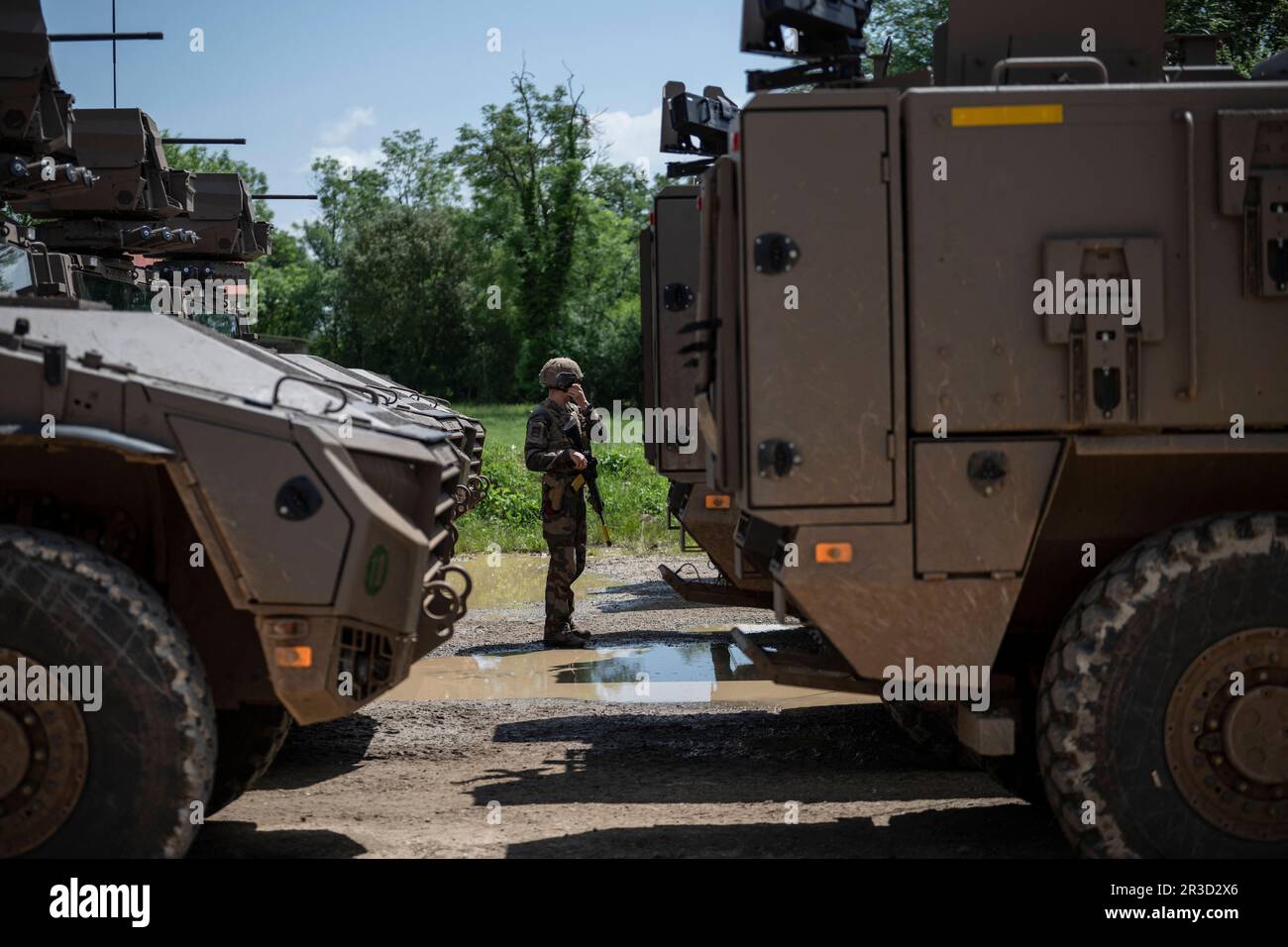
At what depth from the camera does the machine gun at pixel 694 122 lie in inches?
346

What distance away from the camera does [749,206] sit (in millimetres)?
4762

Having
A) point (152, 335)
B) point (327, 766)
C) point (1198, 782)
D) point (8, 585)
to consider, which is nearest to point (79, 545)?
point (8, 585)

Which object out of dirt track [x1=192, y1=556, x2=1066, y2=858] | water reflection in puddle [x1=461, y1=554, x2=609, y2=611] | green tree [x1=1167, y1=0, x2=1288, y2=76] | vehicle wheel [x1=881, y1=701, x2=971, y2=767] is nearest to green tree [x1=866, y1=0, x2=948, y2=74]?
green tree [x1=1167, y1=0, x2=1288, y2=76]

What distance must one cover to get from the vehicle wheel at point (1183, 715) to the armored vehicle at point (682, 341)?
3253 millimetres

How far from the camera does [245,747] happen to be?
18.5 feet

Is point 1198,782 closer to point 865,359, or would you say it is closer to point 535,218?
point 865,359

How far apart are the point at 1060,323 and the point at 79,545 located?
326cm

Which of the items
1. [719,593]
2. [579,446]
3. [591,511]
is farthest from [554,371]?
[591,511]

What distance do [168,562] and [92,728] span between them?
2.55ft

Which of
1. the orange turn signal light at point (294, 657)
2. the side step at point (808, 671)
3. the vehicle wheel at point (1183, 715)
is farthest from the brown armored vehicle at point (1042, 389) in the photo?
the orange turn signal light at point (294, 657)

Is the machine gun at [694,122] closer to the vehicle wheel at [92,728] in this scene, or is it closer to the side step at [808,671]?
the side step at [808,671]

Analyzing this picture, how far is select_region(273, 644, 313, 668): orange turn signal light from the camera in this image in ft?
15.0

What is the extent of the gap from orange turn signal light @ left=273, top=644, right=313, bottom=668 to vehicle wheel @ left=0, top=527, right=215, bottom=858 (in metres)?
0.30

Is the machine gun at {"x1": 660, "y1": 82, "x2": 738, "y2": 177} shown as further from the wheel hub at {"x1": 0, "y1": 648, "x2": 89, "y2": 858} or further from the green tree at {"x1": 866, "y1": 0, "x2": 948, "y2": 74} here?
the green tree at {"x1": 866, "y1": 0, "x2": 948, "y2": 74}
